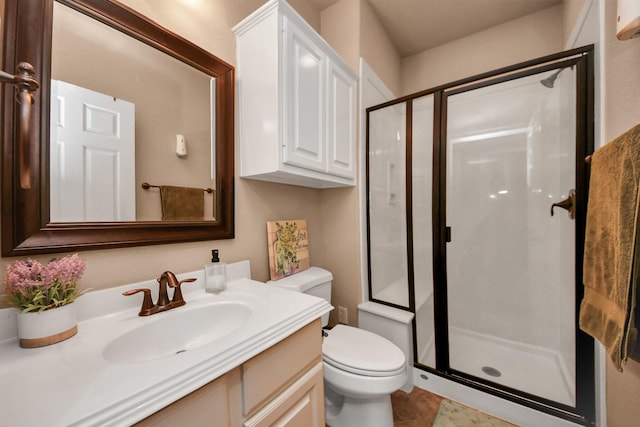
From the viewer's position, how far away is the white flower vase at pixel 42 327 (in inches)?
22.0

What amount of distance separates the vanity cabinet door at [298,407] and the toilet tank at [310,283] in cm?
49

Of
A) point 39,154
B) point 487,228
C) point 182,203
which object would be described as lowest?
point 487,228

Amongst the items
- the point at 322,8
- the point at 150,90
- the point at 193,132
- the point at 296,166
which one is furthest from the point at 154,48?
the point at 322,8

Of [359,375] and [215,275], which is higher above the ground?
[215,275]

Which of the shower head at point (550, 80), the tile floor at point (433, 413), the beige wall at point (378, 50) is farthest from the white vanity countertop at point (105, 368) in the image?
the beige wall at point (378, 50)

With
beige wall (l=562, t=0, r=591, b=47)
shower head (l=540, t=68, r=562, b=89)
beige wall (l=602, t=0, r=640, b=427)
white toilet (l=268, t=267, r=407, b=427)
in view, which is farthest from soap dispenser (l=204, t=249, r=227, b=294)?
beige wall (l=562, t=0, r=591, b=47)

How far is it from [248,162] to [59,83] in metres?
0.65

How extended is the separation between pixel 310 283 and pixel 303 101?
0.99 meters

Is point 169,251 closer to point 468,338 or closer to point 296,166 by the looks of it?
point 296,166

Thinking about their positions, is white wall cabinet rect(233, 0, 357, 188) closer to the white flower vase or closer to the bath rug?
the white flower vase

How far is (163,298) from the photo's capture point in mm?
813

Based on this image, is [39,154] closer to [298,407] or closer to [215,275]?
[215,275]

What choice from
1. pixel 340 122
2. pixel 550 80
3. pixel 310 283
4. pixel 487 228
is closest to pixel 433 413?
pixel 310 283

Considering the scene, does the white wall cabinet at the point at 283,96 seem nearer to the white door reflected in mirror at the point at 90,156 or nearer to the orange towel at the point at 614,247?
the white door reflected in mirror at the point at 90,156
